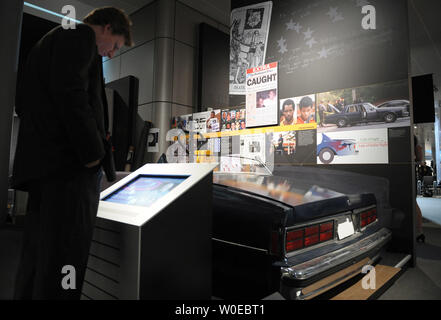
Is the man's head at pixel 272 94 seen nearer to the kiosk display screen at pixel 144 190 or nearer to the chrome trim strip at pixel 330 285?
the chrome trim strip at pixel 330 285

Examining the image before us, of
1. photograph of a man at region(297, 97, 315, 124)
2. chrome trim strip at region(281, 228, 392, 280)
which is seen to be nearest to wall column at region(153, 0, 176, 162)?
photograph of a man at region(297, 97, 315, 124)

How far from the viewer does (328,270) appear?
168 cm

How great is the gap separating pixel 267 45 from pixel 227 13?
2.75 metres

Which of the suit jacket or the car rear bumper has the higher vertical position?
the suit jacket

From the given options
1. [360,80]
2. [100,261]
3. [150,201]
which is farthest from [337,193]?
[360,80]

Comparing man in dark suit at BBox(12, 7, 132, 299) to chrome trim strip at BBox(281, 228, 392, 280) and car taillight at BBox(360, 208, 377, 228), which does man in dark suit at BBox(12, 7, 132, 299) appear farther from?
car taillight at BBox(360, 208, 377, 228)

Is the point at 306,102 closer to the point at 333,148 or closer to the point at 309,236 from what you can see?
the point at 333,148

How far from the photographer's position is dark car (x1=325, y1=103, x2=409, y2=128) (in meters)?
3.20

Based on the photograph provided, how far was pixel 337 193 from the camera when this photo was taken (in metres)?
1.97

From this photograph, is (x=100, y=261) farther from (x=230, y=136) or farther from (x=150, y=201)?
(x=230, y=136)

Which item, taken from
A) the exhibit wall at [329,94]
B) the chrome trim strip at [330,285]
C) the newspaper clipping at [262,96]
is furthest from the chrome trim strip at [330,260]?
the newspaper clipping at [262,96]

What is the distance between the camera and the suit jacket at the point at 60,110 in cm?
111

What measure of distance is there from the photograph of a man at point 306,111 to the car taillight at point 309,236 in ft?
7.40

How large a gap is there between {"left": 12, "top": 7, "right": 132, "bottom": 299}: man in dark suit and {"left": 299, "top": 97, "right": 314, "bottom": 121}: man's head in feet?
10.0
